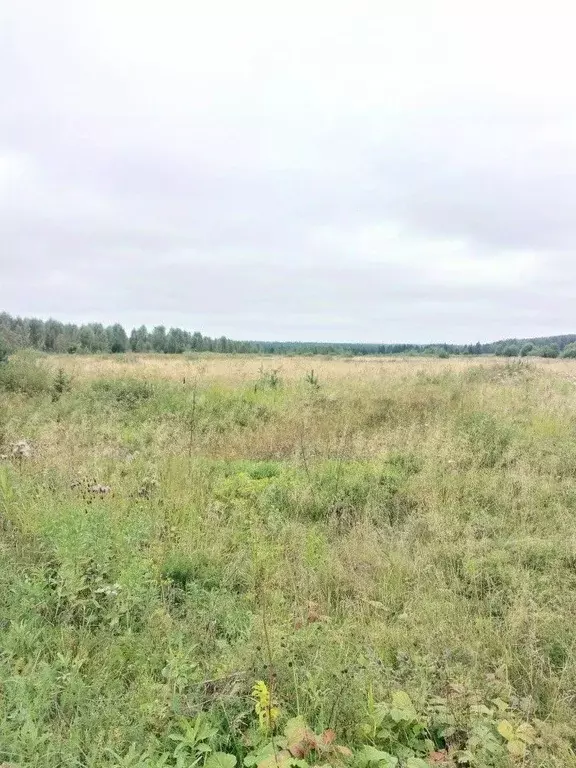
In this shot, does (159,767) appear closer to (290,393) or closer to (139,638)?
(139,638)

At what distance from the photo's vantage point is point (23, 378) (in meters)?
10.9

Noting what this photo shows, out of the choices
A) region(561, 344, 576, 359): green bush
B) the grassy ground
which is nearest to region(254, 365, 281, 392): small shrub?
the grassy ground

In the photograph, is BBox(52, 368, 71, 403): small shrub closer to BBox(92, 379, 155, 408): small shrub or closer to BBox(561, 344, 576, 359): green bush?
BBox(92, 379, 155, 408): small shrub

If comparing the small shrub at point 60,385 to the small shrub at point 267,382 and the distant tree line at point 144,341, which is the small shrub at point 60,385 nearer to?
the small shrub at point 267,382

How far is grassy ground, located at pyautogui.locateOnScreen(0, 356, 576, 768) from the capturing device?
2.21 meters

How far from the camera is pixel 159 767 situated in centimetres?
193

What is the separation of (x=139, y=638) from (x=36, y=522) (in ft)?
5.38

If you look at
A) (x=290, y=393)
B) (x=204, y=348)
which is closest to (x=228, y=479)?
(x=290, y=393)

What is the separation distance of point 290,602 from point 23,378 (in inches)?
389

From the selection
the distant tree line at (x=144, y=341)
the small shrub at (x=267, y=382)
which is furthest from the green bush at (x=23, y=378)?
the distant tree line at (x=144, y=341)

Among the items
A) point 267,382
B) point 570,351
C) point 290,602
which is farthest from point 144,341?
point 290,602

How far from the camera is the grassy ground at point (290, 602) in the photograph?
2.21 metres

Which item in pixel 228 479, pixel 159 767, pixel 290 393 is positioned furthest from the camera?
pixel 290 393

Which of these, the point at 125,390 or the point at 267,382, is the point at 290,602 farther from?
the point at 267,382
